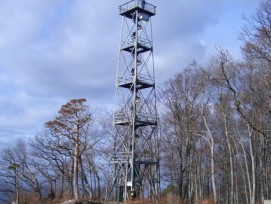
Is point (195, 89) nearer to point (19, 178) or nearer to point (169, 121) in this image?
point (169, 121)

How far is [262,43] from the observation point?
22.1m

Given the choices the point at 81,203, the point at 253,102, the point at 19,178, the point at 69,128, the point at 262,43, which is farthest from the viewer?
the point at 19,178

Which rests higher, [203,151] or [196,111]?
[196,111]

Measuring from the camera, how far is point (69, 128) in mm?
45312

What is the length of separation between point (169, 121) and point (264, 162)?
10.1 meters

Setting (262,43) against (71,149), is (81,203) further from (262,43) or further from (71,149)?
(71,149)

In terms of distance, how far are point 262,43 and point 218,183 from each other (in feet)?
116

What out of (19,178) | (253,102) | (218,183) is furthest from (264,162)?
(19,178)

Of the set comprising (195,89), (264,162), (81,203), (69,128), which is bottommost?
(81,203)

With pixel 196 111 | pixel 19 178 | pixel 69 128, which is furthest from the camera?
A: pixel 19 178

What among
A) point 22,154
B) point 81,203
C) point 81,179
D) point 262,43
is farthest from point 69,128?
point 262,43

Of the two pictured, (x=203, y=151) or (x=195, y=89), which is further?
(x=203, y=151)

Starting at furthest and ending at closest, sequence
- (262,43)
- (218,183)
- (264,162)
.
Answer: (218,183)
(264,162)
(262,43)

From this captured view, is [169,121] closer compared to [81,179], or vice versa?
[169,121]
